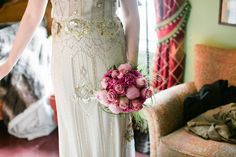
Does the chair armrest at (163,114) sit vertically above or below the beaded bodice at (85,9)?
below

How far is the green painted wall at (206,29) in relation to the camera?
2.34m

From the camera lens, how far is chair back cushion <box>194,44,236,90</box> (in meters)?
2.18

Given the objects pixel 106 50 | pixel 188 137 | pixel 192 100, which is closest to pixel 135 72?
pixel 106 50

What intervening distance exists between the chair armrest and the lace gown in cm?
47

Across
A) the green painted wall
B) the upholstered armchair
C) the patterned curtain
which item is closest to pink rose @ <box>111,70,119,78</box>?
the upholstered armchair

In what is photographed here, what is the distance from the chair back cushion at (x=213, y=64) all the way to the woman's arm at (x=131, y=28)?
3.40 ft

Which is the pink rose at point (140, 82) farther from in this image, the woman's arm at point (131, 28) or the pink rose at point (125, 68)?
the woman's arm at point (131, 28)

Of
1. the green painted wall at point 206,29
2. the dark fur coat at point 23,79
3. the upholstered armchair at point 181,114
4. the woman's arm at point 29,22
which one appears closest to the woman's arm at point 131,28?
the woman's arm at point 29,22

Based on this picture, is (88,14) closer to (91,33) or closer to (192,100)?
(91,33)

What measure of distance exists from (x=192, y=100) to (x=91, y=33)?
100 cm

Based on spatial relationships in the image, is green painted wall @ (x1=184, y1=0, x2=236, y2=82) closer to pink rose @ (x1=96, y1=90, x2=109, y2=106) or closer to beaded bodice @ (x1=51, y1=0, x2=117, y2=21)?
beaded bodice @ (x1=51, y1=0, x2=117, y2=21)

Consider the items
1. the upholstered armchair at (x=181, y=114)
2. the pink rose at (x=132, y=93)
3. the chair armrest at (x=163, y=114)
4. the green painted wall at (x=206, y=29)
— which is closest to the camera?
the pink rose at (x=132, y=93)

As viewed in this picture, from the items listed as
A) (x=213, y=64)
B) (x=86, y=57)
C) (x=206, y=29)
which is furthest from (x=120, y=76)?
(x=206, y=29)

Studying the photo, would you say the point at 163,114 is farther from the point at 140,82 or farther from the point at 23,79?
the point at 23,79
